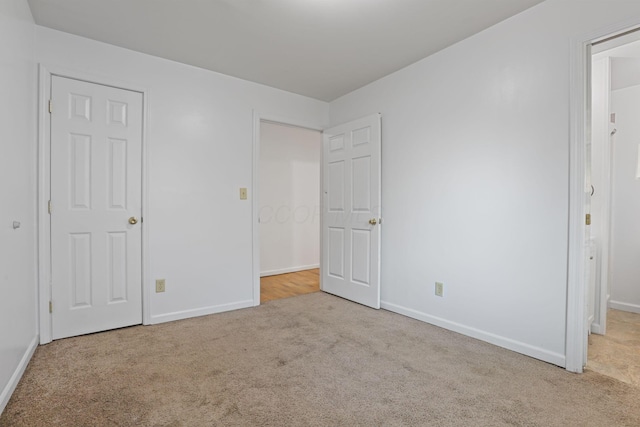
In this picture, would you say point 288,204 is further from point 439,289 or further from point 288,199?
point 439,289

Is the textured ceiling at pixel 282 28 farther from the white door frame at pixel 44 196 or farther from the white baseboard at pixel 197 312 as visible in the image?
the white baseboard at pixel 197 312

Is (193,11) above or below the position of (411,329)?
above

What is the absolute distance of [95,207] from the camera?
8.38 ft

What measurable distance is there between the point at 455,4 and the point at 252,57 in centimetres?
166

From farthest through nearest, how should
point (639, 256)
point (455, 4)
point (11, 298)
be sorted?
point (639, 256)
point (455, 4)
point (11, 298)

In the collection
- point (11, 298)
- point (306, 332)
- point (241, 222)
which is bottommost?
point (306, 332)

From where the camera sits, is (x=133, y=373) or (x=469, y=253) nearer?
→ (x=133, y=373)

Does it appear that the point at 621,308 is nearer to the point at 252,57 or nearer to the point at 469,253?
the point at 469,253

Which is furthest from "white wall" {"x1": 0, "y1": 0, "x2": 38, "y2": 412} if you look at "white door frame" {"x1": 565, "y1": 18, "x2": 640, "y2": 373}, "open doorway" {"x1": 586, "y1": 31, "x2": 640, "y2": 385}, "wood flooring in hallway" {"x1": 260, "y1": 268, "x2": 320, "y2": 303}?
"open doorway" {"x1": 586, "y1": 31, "x2": 640, "y2": 385}

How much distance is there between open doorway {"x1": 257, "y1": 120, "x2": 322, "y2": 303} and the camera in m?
4.99

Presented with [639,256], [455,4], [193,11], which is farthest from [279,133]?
[639,256]

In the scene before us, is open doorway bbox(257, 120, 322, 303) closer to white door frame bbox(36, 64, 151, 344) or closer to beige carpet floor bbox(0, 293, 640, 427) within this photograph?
beige carpet floor bbox(0, 293, 640, 427)

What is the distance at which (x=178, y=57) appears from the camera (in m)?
2.83

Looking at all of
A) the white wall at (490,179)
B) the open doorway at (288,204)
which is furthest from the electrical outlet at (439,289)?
the open doorway at (288,204)
